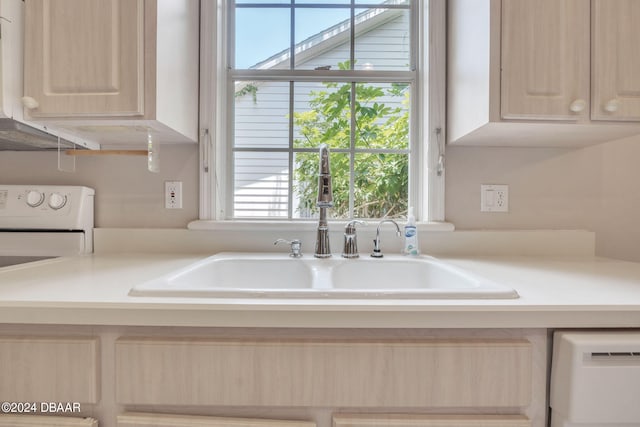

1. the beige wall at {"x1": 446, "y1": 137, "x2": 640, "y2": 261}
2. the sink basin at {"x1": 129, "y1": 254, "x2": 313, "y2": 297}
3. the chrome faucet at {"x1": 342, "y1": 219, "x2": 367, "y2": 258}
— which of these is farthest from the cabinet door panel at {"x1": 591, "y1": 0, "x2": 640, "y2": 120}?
the sink basin at {"x1": 129, "y1": 254, "x2": 313, "y2": 297}

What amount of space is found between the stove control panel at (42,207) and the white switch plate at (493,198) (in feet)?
5.26

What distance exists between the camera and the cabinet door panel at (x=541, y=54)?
101 cm

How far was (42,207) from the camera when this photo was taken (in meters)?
1.23

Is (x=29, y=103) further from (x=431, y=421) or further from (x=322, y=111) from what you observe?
(x=431, y=421)

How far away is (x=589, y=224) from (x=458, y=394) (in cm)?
116

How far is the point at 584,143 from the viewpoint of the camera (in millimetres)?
1314

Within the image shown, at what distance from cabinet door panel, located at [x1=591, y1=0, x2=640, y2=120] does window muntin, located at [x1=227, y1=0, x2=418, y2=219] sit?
64 cm

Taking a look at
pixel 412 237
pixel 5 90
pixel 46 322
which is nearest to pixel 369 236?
pixel 412 237

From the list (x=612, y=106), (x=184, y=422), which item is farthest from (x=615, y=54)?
(x=184, y=422)

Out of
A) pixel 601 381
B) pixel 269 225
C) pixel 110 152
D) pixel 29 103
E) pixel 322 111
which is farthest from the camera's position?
pixel 322 111

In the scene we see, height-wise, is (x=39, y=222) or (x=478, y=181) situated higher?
(x=478, y=181)

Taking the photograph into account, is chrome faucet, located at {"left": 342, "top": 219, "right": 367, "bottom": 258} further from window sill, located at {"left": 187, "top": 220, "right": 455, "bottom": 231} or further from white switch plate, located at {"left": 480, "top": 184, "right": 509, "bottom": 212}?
white switch plate, located at {"left": 480, "top": 184, "right": 509, "bottom": 212}

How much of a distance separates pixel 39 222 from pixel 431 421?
1435 mm

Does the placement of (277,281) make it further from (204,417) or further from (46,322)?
(46,322)
